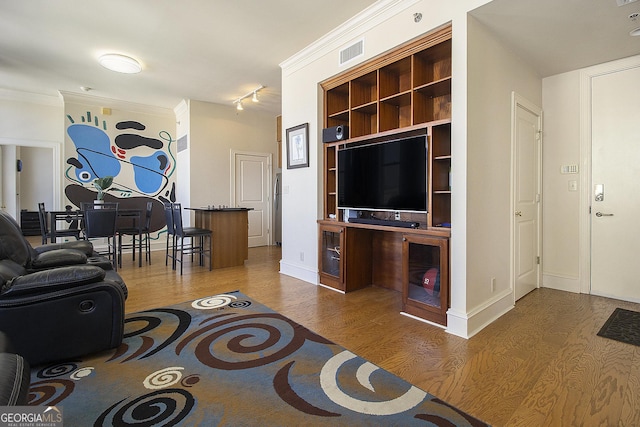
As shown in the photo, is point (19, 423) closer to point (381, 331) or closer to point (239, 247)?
point (381, 331)

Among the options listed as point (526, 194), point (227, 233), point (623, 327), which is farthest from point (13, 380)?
point (526, 194)

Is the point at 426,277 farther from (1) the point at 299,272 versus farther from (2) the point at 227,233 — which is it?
(2) the point at 227,233

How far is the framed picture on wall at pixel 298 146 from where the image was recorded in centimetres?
398

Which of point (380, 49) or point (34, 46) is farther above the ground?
point (34, 46)

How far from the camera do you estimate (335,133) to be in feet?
11.9

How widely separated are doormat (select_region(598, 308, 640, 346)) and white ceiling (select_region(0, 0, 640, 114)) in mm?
2509

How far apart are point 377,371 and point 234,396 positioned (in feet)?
2.77

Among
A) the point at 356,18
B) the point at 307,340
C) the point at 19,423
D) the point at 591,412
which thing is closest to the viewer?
the point at 19,423

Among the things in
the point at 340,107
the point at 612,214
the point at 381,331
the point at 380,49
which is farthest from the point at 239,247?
the point at 612,214

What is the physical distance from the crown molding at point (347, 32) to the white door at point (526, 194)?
147cm

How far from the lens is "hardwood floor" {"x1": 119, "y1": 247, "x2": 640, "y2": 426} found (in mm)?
1632

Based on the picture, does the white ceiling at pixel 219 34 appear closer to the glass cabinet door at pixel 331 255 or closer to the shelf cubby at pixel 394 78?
the shelf cubby at pixel 394 78

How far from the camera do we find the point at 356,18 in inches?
125

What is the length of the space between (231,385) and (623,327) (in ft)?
10.2
